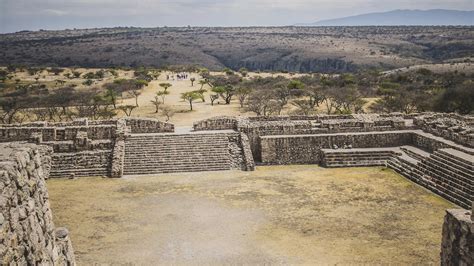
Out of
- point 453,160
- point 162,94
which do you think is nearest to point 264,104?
point 162,94

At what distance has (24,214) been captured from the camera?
21.2ft

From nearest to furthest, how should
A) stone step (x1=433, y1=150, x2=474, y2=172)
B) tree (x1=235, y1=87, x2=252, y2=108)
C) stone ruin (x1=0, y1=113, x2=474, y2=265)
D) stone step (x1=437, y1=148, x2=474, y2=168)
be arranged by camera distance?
stone step (x1=433, y1=150, x2=474, y2=172) < stone step (x1=437, y1=148, x2=474, y2=168) < stone ruin (x1=0, y1=113, x2=474, y2=265) < tree (x1=235, y1=87, x2=252, y2=108)

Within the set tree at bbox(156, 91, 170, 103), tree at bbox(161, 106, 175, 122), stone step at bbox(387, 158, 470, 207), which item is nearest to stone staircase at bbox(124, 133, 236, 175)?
stone step at bbox(387, 158, 470, 207)

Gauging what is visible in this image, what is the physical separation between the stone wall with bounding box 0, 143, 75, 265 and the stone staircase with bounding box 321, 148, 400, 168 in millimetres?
16556

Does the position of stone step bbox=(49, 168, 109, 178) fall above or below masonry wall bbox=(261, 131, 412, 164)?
below

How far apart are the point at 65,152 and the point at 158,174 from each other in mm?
4665

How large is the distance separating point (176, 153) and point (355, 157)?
8579 millimetres

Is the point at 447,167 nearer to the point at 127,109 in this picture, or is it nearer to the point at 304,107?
the point at 304,107

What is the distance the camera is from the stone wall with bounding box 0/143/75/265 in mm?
5852

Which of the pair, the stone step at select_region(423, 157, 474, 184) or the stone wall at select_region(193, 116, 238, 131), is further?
the stone wall at select_region(193, 116, 238, 131)

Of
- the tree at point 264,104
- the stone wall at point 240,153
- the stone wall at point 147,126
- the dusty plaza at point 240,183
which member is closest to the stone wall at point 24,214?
the dusty plaza at point 240,183

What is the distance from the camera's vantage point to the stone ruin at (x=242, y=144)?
2159 centimetres

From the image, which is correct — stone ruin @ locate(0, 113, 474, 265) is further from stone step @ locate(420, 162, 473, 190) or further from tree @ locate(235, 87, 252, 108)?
tree @ locate(235, 87, 252, 108)

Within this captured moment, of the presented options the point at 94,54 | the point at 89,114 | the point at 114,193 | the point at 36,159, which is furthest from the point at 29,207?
the point at 94,54
